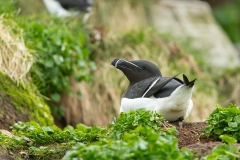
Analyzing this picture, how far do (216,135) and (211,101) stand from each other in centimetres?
472

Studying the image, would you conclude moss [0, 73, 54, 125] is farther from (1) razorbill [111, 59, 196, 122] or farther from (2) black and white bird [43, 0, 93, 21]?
(2) black and white bird [43, 0, 93, 21]

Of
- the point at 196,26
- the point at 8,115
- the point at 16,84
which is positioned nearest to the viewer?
the point at 8,115

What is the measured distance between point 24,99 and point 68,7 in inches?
148

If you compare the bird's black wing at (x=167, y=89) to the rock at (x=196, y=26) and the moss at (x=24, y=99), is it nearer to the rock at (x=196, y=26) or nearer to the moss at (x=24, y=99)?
the moss at (x=24, y=99)

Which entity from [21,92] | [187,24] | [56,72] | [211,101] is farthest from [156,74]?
[187,24]

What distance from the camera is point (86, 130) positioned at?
15.0 feet

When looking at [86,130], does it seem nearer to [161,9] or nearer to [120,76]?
[120,76]


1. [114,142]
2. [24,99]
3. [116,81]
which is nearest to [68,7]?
[116,81]

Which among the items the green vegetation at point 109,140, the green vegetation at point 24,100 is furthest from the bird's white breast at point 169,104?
the green vegetation at point 24,100

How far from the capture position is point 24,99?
5875 mm

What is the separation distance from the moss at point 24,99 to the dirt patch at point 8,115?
0.04 meters

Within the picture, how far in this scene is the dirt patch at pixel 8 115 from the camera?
5367 mm

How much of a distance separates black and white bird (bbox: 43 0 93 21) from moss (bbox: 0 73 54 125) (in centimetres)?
297

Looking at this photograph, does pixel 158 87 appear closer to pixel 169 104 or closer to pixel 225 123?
pixel 169 104
